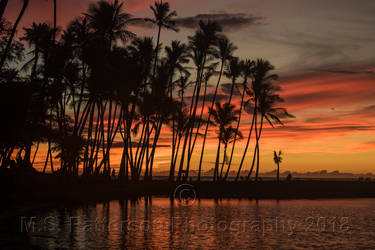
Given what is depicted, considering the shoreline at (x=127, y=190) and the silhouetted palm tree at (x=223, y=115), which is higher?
the silhouetted palm tree at (x=223, y=115)

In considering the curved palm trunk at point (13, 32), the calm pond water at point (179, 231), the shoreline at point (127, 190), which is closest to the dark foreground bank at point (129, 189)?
the shoreline at point (127, 190)

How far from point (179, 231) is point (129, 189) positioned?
23.1m

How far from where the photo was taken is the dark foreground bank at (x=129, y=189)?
79.9 feet

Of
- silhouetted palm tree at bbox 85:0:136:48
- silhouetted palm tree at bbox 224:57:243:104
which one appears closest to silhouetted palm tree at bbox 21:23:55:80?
silhouetted palm tree at bbox 85:0:136:48

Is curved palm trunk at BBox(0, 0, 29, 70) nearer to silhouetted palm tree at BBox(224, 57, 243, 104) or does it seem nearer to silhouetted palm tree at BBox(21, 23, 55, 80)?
silhouetted palm tree at BBox(21, 23, 55, 80)

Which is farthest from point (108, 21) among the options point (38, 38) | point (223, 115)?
point (223, 115)

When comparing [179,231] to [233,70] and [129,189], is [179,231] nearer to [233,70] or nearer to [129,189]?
[129,189]

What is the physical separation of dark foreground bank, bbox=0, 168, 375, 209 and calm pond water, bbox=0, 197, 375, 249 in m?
2.39

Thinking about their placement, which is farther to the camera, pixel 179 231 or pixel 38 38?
pixel 38 38

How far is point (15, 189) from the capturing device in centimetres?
2297

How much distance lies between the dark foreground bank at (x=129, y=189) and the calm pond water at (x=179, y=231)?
2395mm

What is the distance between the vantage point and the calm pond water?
14555 millimetres

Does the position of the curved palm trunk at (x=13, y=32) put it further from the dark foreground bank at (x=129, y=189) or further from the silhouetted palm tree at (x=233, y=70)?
the silhouetted palm tree at (x=233, y=70)

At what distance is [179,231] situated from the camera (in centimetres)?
1798
